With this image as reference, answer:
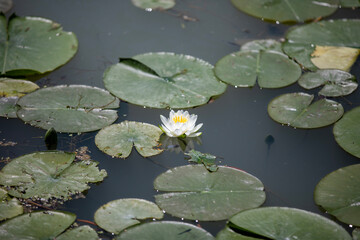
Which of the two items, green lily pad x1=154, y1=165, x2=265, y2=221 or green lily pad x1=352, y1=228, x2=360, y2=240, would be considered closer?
green lily pad x1=352, y1=228, x2=360, y2=240

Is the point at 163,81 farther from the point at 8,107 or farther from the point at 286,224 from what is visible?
the point at 286,224

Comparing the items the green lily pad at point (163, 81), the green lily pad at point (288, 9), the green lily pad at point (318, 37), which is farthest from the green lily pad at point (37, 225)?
the green lily pad at point (288, 9)

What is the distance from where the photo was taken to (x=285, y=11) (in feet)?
14.0

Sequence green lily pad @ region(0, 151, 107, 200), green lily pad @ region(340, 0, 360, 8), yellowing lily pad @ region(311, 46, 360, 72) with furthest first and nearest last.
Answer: green lily pad @ region(340, 0, 360, 8)
yellowing lily pad @ region(311, 46, 360, 72)
green lily pad @ region(0, 151, 107, 200)

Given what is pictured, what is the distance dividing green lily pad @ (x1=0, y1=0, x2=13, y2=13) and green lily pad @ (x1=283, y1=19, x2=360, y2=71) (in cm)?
273

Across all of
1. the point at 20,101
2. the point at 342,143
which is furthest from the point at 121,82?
the point at 342,143

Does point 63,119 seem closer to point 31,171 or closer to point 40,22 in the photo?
point 31,171

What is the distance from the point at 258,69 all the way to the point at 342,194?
1.37 meters

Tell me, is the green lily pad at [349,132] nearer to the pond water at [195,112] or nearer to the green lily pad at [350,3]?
the pond water at [195,112]

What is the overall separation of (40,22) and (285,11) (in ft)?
7.75

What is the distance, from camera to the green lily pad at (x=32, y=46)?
3.54m

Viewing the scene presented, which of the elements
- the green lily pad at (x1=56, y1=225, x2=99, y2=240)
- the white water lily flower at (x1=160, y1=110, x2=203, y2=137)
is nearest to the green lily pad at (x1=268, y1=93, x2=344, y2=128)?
the white water lily flower at (x1=160, y1=110, x2=203, y2=137)

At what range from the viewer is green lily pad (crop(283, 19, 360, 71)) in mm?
3804

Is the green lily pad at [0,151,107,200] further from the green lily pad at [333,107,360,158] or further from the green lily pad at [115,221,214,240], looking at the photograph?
the green lily pad at [333,107,360,158]
